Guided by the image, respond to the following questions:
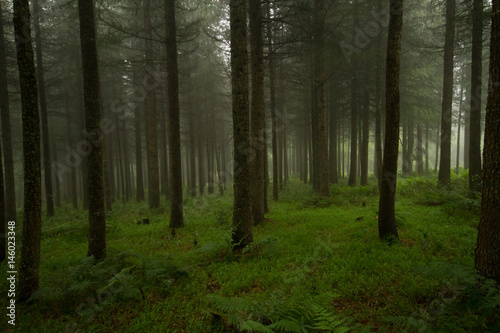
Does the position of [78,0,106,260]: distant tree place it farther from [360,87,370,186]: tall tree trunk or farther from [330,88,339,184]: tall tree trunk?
[330,88,339,184]: tall tree trunk

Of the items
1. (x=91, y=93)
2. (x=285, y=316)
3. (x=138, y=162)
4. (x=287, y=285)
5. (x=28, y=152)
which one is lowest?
(x=287, y=285)

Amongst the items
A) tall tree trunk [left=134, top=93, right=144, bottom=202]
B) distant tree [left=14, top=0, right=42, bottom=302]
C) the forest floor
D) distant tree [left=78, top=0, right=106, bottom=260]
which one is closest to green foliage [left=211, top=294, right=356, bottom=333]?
the forest floor

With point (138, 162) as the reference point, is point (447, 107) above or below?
above

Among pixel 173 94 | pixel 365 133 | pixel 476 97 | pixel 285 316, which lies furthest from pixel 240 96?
pixel 365 133

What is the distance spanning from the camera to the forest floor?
3551mm

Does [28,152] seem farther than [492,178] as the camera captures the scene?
Yes

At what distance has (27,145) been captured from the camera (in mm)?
4453

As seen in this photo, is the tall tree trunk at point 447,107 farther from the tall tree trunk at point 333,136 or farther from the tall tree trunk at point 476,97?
the tall tree trunk at point 333,136

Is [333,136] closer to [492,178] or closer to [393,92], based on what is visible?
[393,92]

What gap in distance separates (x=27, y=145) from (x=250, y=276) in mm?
5125

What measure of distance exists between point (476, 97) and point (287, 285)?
11.6 metres

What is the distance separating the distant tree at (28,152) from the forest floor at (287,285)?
0.52 metres

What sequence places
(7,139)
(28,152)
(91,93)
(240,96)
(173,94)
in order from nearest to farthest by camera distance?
(28,152) → (91,93) → (240,96) → (173,94) → (7,139)

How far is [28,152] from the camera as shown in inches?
176
